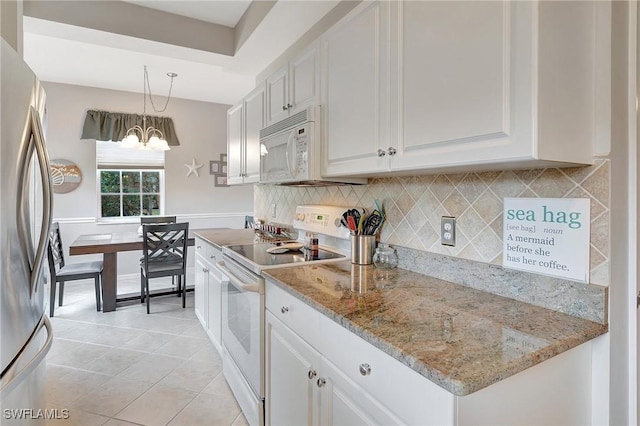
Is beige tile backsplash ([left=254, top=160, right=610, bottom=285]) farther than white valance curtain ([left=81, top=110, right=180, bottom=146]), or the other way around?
white valance curtain ([left=81, top=110, right=180, bottom=146])

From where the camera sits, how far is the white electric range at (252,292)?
165cm

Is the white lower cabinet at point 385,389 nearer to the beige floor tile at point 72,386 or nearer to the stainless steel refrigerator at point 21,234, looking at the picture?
the stainless steel refrigerator at point 21,234

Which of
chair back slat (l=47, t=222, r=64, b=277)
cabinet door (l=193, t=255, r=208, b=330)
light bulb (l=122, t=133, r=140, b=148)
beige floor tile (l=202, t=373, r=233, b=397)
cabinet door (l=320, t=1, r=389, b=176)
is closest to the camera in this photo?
cabinet door (l=320, t=1, r=389, b=176)

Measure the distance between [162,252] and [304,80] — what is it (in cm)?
257

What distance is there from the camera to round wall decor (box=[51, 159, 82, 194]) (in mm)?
4402

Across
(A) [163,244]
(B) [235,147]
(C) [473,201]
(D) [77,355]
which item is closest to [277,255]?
(C) [473,201]

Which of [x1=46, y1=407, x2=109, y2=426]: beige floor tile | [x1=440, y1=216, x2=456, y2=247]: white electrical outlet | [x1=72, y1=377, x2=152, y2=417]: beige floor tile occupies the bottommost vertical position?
[x1=46, y1=407, x2=109, y2=426]: beige floor tile

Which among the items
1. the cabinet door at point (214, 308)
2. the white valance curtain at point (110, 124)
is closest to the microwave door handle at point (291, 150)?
the cabinet door at point (214, 308)

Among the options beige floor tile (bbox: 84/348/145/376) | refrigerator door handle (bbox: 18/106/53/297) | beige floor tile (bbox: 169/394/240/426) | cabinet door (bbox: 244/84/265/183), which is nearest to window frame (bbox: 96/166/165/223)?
beige floor tile (bbox: 84/348/145/376)

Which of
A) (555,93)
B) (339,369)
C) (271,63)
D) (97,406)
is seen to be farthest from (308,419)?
(271,63)

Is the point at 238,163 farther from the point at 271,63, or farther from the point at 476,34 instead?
the point at 476,34

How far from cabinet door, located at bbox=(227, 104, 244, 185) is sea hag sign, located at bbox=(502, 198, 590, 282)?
2.25 meters

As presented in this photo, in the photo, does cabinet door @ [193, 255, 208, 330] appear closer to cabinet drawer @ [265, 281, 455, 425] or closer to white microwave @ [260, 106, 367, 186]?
white microwave @ [260, 106, 367, 186]

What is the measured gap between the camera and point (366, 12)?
1443 millimetres
